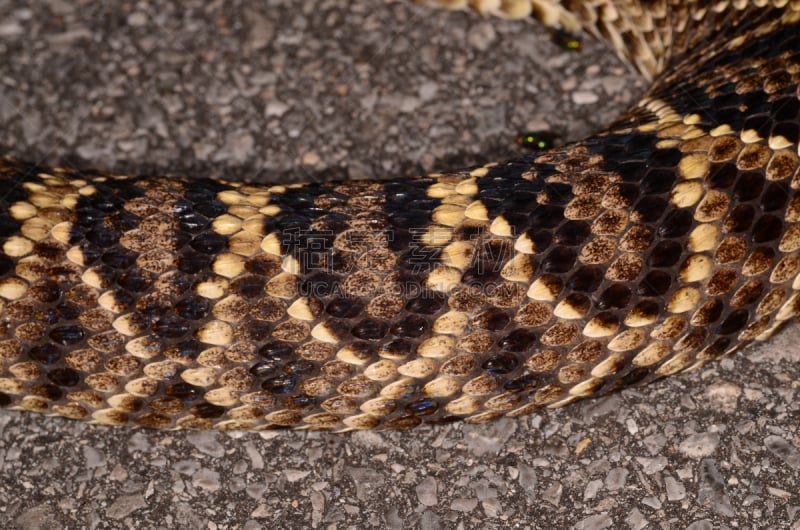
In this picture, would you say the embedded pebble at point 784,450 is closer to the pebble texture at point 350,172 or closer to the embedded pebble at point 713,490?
the pebble texture at point 350,172

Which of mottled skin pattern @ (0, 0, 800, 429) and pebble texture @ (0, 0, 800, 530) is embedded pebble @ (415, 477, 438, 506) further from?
mottled skin pattern @ (0, 0, 800, 429)


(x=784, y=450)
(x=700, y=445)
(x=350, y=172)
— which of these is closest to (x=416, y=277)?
(x=700, y=445)

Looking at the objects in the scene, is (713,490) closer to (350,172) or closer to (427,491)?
(427,491)

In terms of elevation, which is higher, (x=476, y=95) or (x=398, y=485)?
(x=476, y=95)

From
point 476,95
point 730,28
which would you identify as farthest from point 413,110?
point 730,28

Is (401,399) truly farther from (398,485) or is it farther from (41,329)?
(41,329)

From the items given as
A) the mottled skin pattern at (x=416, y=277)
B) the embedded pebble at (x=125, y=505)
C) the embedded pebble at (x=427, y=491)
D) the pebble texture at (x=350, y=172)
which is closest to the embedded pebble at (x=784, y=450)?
the pebble texture at (x=350, y=172)

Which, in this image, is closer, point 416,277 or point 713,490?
point 416,277
